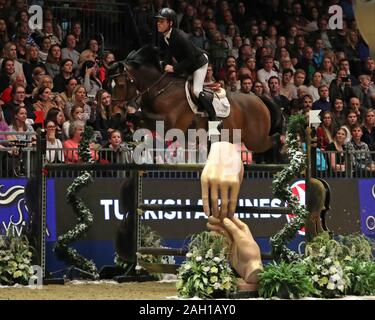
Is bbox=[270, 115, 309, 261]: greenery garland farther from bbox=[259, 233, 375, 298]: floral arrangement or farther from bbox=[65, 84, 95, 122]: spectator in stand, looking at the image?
bbox=[65, 84, 95, 122]: spectator in stand

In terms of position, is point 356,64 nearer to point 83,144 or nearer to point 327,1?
point 327,1

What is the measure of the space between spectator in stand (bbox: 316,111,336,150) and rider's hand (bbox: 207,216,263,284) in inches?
216

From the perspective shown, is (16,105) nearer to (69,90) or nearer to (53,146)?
(69,90)

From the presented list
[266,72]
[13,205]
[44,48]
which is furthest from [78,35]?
[13,205]

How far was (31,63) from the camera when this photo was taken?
48.6 feet

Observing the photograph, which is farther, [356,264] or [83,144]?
[83,144]

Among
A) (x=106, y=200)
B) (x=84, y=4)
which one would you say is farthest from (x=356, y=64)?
(x=106, y=200)

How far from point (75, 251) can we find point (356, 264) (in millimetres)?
3511

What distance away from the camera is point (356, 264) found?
9289mm

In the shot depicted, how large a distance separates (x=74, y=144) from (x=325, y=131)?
14.3ft

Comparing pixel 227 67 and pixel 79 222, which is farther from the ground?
pixel 227 67

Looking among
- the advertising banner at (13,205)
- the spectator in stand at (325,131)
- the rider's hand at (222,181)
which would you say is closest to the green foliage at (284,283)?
the rider's hand at (222,181)

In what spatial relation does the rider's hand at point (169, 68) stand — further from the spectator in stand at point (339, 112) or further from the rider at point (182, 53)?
the spectator in stand at point (339, 112)

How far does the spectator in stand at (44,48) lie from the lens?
15242 mm
